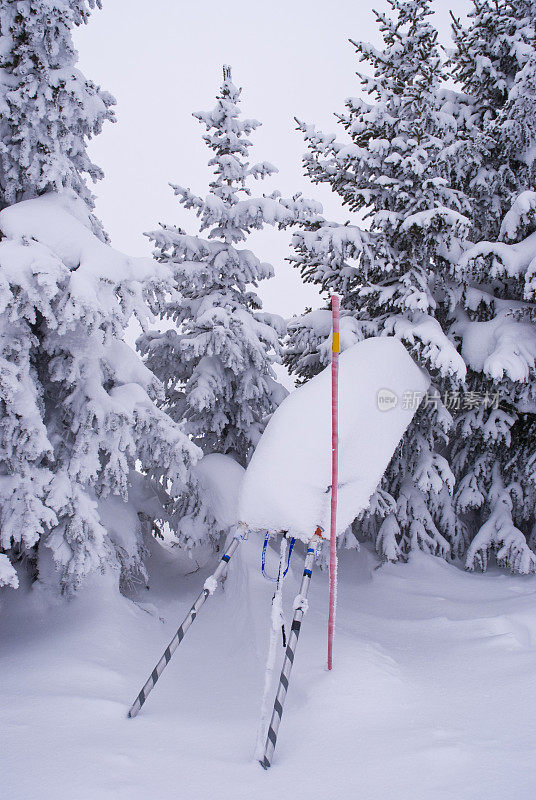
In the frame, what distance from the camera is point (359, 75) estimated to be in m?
9.66

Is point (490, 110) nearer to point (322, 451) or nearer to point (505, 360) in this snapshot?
point (505, 360)

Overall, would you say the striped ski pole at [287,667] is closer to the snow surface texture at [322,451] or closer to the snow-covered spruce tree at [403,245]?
the snow surface texture at [322,451]

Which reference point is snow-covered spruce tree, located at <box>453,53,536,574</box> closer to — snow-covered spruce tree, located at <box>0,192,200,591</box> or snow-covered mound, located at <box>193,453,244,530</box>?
snow-covered mound, located at <box>193,453,244,530</box>

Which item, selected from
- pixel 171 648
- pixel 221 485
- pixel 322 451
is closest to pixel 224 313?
pixel 221 485

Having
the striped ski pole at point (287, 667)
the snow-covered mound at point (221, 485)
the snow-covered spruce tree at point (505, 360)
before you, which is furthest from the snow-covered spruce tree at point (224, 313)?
the striped ski pole at point (287, 667)

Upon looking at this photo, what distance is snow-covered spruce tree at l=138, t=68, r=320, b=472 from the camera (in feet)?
31.5

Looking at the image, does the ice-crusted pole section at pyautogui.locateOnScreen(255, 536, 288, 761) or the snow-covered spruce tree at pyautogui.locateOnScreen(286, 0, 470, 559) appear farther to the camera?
the snow-covered spruce tree at pyautogui.locateOnScreen(286, 0, 470, 559)

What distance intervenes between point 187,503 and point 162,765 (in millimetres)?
5871

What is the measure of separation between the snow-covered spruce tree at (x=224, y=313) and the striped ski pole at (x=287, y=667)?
4.84 metres

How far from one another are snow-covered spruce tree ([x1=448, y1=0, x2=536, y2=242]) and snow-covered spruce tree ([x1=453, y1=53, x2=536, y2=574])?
95 millimetres

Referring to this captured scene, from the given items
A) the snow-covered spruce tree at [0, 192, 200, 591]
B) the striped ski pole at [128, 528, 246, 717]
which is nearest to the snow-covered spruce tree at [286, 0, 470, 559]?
the snow-covered spruce tree at [0, 192, 200, 591]

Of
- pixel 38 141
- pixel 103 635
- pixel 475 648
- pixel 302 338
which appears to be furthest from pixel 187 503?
pixel 38 141

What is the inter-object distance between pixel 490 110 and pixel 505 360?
582cm

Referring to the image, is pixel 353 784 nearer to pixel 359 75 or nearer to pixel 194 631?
pixel 194 631
